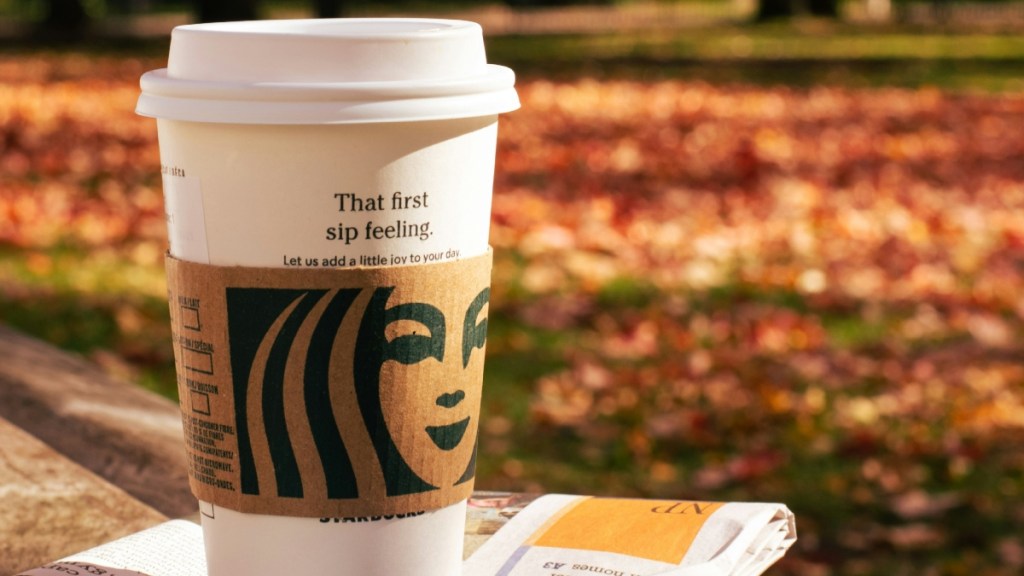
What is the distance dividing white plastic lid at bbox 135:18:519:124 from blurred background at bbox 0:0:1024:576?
2.26 m

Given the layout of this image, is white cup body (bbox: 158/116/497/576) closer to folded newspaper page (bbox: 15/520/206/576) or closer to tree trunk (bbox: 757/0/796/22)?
folded newspaper page (bbox: 15/520/206/576)

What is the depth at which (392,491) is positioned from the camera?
134 cm

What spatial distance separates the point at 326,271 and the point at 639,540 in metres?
0.54

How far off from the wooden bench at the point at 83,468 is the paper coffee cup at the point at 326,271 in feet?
1.05

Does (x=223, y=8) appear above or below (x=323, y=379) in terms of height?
below

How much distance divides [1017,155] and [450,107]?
8215 millimetres

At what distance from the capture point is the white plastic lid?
3.92ft

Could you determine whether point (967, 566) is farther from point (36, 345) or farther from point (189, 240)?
point (189, 240)

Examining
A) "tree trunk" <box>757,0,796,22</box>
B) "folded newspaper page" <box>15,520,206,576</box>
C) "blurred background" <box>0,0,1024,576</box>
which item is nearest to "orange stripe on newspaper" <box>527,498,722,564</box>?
"folded newspaper page" <box>15,520,206,576</box>

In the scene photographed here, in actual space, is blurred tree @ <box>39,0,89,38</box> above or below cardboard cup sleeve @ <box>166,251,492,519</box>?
below

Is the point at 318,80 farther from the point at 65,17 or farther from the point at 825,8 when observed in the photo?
the point at 825,8

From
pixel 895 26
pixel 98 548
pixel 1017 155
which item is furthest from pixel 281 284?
pixel 895 26

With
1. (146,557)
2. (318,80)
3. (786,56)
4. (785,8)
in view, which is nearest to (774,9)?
(785,8)

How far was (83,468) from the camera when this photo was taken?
183cm
